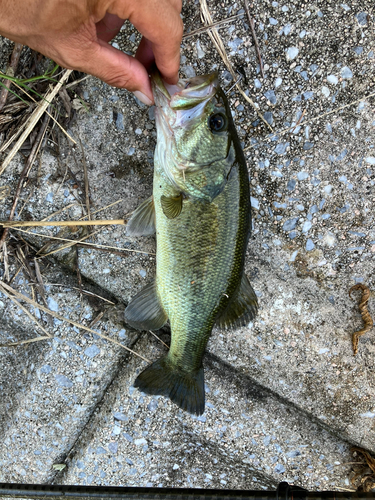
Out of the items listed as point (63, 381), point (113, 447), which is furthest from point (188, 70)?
point (113, 447)

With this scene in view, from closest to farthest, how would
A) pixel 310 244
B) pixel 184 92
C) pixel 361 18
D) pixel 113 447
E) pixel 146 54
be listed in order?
pixel 184 92
pixel 146 54
pixel 361 18
pixel 310 244
pixel 113 447

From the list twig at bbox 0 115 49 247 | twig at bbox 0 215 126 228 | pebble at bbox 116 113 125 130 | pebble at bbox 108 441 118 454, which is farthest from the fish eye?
pebble at bbox 108 441 118 454

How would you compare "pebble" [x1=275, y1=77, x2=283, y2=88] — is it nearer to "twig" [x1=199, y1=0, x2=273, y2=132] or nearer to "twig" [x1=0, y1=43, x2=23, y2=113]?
"twig" [x1=199, y1=0, x2=273, y2=132]

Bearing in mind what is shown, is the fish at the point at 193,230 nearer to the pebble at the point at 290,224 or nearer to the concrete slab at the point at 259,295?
the concrete slab at the point at 259,295

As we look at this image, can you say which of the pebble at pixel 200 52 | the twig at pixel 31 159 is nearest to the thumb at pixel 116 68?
the pebble at pixel 200 52

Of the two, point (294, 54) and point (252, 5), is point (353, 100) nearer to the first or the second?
point (294, 54)

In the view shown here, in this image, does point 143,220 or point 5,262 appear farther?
point 5,262

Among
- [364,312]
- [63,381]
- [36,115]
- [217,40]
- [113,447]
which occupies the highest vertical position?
[217,40]

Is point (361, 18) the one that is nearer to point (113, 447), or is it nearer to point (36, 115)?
point (36, 115)
